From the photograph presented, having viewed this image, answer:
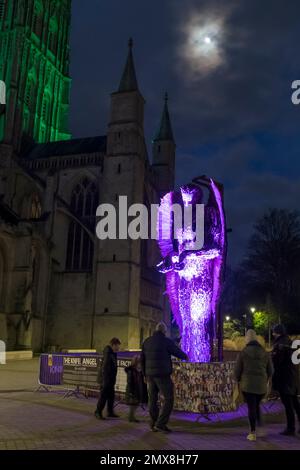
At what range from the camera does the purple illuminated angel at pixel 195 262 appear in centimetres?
1051

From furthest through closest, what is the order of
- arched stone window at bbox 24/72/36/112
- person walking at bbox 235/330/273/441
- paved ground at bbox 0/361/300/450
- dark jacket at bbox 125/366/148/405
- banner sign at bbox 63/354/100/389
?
arched stone window at bbox 24/72/36/112 → banner sign at bbox 63/354/100/389 → dark jacket at bbox 125/366/148/405 → person walking at bbox 235/330/273/441 → paved ground at bbox 0/361/300/450

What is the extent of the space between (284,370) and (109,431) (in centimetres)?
294

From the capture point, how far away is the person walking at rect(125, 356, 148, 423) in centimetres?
783

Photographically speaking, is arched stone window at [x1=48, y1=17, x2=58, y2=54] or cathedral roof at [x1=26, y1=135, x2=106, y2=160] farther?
arched stone window at [x1=48, y1=17, x2=58, y2=54]

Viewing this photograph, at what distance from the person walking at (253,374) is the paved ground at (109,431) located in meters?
0.40

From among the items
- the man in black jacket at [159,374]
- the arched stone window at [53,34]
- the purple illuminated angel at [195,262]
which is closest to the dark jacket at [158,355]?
the man in black jacket at [159,374]

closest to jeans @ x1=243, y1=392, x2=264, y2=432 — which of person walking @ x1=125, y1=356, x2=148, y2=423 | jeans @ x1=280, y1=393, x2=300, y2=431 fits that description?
jeans @ x1=280, y1=393, x2=300, y2=431

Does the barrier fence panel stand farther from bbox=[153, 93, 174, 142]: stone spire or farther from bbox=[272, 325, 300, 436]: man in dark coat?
bbox=[153, 93, 174, 142]: stone spire

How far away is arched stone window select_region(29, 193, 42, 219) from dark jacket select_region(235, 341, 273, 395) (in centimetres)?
3468

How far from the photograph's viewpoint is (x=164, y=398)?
707 cm

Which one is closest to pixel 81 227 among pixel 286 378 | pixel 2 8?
pixel 2 8

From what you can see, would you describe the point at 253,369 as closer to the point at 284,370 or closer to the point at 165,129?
the point at 284,370

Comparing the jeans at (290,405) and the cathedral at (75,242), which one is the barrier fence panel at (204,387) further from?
the cathedral at (75,242)
